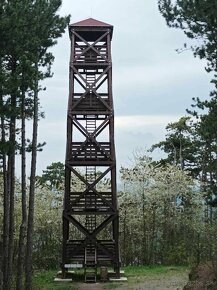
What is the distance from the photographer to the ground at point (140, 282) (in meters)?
16.1

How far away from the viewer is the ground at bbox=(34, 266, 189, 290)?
16.1 meters

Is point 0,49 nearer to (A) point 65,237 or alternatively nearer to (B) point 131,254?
(A) point 65,237

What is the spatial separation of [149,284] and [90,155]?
18.1 feet

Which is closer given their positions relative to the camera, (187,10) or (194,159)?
(187,10)

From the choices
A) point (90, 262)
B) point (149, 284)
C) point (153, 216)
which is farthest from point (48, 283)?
point (153, 216)

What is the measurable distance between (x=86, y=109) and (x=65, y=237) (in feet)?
17.3

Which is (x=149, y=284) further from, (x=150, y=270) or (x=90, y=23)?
(x=90, y=23)

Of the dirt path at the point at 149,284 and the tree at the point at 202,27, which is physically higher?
the tree at the point at 202,27

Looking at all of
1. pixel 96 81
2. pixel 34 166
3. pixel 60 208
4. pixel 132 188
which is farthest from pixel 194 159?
pixel 34 166

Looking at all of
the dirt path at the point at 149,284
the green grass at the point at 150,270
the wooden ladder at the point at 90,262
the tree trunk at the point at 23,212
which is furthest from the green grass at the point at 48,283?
the tree trunk at the point at 23,212

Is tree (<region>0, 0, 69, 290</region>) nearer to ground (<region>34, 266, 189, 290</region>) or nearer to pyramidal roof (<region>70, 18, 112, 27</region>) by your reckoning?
ground (<region>34, 266, 189, 290</region>)

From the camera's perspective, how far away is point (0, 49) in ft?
36.3

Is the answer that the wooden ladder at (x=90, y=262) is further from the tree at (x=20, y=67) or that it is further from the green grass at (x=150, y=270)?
the tree at (x=20, y=67)

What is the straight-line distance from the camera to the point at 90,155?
1903 centimetres
